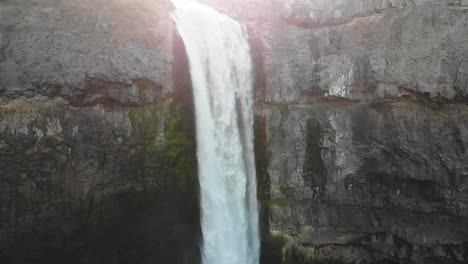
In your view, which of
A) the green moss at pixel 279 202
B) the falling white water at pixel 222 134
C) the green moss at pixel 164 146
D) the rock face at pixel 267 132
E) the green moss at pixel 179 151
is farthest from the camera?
the green moss at pixel 279 202

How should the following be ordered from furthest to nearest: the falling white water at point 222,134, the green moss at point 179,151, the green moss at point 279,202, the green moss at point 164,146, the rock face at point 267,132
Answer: the green moss at point 279,202
the falling white water at point 222,134
the green moss at point 179,151
the green moss at point 164,146
the rock face at point 267,132

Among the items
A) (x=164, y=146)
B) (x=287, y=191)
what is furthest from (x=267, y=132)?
(x=164, y=146)

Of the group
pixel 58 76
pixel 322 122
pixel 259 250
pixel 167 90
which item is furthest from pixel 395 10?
pixel 58 76

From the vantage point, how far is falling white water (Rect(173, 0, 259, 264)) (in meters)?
15.0

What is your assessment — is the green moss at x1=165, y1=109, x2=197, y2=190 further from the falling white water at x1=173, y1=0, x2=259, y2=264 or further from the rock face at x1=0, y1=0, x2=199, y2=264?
the falling white water at x1=173, y1=0, x2=259, y2=264

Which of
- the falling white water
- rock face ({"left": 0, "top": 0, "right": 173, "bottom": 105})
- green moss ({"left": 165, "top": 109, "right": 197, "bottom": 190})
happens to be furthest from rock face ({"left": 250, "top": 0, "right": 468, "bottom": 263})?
rock face ({"left": 0, "top": 0, "right": 173, "bottom": 105})

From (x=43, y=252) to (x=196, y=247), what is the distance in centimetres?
500

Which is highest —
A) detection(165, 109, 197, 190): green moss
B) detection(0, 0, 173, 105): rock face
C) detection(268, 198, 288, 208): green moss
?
detection(0, 0, 173, 105): rock face

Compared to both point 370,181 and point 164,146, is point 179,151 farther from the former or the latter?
point 370,181

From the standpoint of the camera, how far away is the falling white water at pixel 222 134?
49.3 ft

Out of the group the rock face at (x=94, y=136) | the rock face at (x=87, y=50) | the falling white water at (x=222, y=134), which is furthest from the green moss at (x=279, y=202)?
the rock face at (x=87, y=50)

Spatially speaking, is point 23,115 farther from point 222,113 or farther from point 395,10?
point 395,10

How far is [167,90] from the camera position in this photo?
14789 millimetres

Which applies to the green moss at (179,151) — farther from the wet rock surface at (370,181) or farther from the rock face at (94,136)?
the wet rock surface at (370,181)
